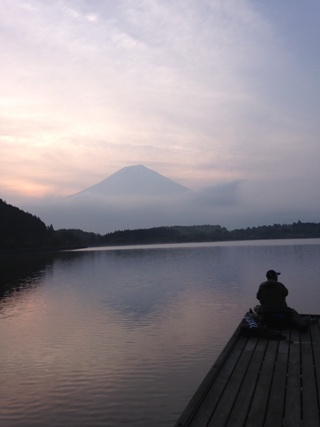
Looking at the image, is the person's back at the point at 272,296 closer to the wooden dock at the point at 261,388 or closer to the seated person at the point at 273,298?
the seated person at the point at 273,298

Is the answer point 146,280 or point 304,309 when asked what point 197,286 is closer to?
point 146,280

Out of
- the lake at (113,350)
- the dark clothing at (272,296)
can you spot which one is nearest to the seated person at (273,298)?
the dark clothing at (272,296)

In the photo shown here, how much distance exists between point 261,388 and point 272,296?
567 centimetres

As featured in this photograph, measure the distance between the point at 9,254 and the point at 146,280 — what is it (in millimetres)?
127178

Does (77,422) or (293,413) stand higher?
(293,413)

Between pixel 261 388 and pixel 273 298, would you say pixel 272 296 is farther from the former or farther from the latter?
pixel 261 388

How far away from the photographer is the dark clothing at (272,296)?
1487 cm

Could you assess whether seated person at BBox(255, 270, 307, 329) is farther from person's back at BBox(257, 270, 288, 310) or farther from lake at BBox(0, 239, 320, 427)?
lake at BBox(0, 239, 320, 427)

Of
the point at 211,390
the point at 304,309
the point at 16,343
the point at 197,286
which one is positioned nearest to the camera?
the point at 211,390

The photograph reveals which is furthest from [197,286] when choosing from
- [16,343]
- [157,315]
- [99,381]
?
[99,381]

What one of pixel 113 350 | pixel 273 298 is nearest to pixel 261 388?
pixel 273 298

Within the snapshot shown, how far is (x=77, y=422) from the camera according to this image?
12.0 m

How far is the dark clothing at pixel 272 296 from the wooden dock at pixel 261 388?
1.61 metres

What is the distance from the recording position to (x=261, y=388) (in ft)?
31.2
